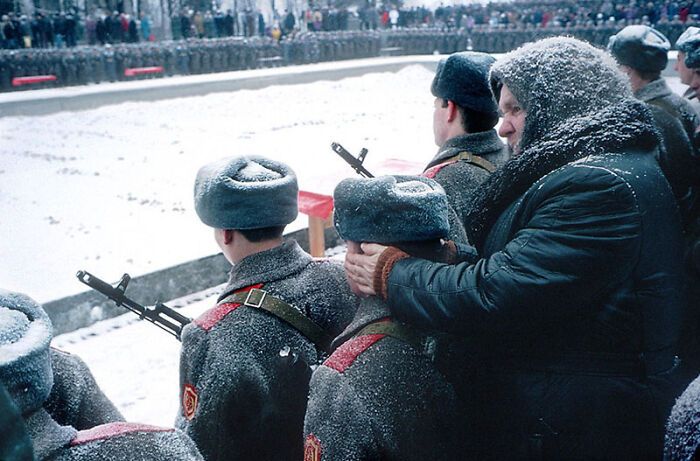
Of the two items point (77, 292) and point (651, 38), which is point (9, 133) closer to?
point (77, 292)

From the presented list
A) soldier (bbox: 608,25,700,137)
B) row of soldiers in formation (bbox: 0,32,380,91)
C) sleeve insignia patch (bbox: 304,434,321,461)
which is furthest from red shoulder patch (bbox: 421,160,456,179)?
row of soldiers in formation (bbox: 0,32,380,91)

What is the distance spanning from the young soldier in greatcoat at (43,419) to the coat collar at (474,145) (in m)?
2.07

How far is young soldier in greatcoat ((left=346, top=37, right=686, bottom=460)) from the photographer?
1569mm

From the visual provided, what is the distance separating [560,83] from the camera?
1739 mm

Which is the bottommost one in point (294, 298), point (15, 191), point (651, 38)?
point (15, 191)

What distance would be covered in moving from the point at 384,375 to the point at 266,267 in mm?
662

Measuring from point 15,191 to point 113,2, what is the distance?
Answer: 22912 mm

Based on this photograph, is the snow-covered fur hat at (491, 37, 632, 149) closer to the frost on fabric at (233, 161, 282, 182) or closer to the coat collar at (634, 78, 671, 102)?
the frost on fabric at (233, 161, 282, 182)

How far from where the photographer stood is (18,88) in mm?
16812

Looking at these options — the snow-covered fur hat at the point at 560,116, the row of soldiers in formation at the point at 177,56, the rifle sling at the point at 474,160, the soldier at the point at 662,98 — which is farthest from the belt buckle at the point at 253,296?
the row of soldiers in formation at the point at 177,56

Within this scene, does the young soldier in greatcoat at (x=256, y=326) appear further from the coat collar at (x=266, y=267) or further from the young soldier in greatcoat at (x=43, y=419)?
the young soldier in greatcoat at (x=43, y=419)

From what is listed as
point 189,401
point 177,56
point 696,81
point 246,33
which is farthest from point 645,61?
point 246,33

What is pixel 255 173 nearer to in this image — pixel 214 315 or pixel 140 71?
pixel 214 315

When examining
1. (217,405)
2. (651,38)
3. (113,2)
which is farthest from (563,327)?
(113,2)
